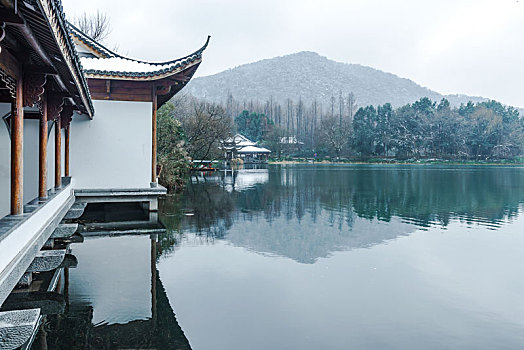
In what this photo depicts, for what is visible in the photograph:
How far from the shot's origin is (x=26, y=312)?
3.25 metres

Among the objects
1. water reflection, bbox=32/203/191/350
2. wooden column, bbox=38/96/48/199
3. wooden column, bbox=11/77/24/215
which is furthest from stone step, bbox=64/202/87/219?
wooden column, bbox=11/77/24/215

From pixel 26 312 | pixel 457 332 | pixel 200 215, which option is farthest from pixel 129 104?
pixel 457 332

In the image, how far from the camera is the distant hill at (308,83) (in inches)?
5669

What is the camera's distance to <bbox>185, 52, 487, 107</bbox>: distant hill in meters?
144

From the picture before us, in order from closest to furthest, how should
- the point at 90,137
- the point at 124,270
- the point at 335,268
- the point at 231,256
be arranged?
the point at 124,270 → the point at 335,268 → the point at 231,256 → the point at 90,137

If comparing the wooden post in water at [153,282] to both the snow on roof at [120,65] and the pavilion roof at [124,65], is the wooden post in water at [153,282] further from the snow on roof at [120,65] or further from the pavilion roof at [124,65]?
the snow on roof at [120,65]

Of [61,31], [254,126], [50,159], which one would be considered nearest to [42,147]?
[61,31]

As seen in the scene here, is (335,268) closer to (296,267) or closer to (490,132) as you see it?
(296,267)

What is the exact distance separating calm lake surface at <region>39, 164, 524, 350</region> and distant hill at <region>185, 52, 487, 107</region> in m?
129

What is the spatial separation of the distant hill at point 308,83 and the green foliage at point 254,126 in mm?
72845

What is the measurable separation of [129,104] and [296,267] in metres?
5.76

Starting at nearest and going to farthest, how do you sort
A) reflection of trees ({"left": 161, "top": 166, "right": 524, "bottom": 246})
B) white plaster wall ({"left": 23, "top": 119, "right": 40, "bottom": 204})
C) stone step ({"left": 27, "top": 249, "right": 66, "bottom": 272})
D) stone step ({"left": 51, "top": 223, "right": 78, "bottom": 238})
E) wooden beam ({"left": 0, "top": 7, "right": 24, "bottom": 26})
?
wooden beam ({"left": 0, "top": 7, "right": 24, "bottom": 26}), stone step ({"left": 27, "top": 249, "right": 66, "bottom": 272}), stone step ({"left": 51, "top": 223, "right": 78, "bottom": 238}), white plaster wall ({"left": 23, "top": 119, "right": 40, "bottom": 204}), reflection of trees ({"left": 161, "top": 166, "right": 524, "bottom": 246})

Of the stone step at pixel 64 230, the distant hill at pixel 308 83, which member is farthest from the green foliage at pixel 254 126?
the distant hill at pixel 308 83

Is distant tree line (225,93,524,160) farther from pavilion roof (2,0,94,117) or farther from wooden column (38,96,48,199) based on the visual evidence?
pavilion roof (2,0,94,117)
